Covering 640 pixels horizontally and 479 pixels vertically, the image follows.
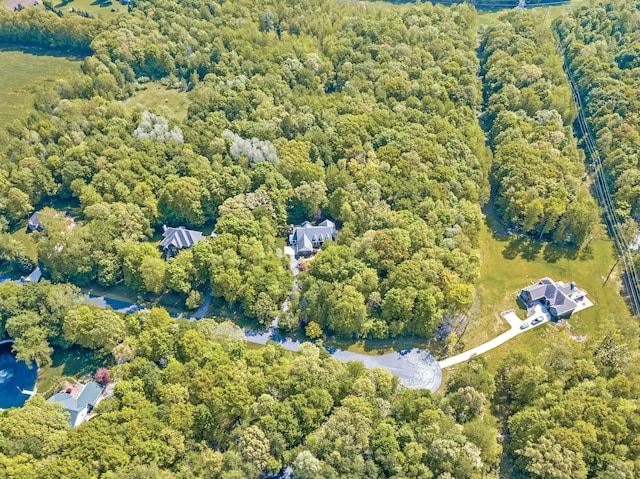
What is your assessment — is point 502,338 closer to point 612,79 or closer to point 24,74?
point 612,79

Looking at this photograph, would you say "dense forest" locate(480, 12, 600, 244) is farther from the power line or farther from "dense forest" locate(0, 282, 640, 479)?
"dense forest" locate(0, 282, 640, 479)

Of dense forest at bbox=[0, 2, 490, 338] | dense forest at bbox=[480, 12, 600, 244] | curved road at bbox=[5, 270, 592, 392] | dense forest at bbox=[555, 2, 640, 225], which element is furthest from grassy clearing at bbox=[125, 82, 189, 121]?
dense forest at bbox=[555, 2, 640, 225]

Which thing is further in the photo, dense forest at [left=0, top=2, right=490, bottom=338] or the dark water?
dense forest at [left=0, top=2, right=490, bottom=338]

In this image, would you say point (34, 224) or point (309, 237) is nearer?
point (309, 237)

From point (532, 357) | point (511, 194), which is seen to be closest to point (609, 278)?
point (511, 194)

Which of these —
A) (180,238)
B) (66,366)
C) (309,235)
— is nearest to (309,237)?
(309,235)

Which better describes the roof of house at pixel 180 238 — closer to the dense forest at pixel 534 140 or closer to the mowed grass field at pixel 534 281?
the mowed grass field at pixel 534 281
